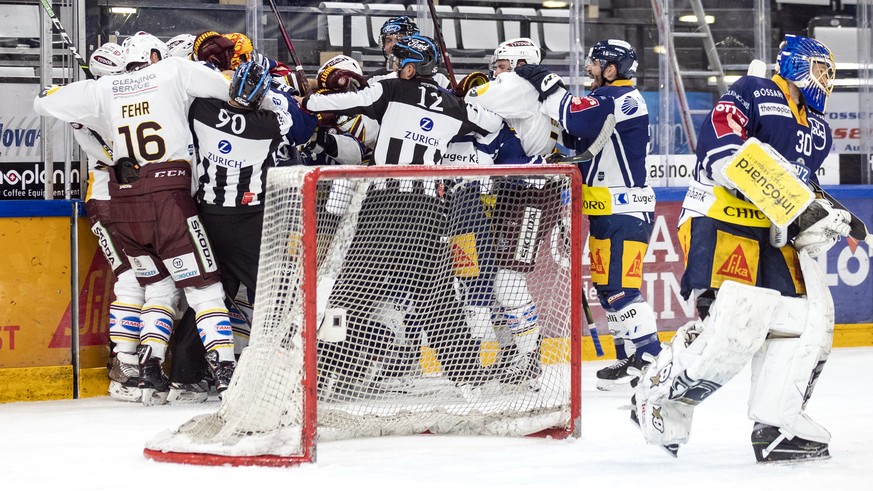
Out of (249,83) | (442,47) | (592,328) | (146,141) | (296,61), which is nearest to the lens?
(249,83)

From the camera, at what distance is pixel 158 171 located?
15.1ft

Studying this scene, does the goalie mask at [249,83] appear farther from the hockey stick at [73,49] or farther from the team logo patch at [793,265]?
the team logo patch at [793,265]

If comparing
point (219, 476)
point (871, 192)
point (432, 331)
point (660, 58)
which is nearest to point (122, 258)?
point (432, 331)

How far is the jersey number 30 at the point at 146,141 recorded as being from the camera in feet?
15.0

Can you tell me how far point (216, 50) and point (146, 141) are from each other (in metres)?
0.50

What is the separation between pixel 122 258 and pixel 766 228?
251cm

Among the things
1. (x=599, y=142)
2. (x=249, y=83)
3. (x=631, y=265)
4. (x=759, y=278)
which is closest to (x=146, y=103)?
(x=249, y=83)

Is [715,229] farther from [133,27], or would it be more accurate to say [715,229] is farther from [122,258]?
[133,27]

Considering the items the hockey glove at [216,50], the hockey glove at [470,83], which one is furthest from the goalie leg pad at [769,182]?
the hockey glove at [216,50]

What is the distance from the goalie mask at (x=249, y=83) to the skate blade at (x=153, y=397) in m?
1.13

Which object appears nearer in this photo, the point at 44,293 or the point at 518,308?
the point at 518,308

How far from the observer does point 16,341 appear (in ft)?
15.9

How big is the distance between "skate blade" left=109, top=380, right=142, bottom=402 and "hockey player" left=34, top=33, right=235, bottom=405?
0.05 meters

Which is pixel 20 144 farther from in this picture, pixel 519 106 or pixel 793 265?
pixel 793 265
